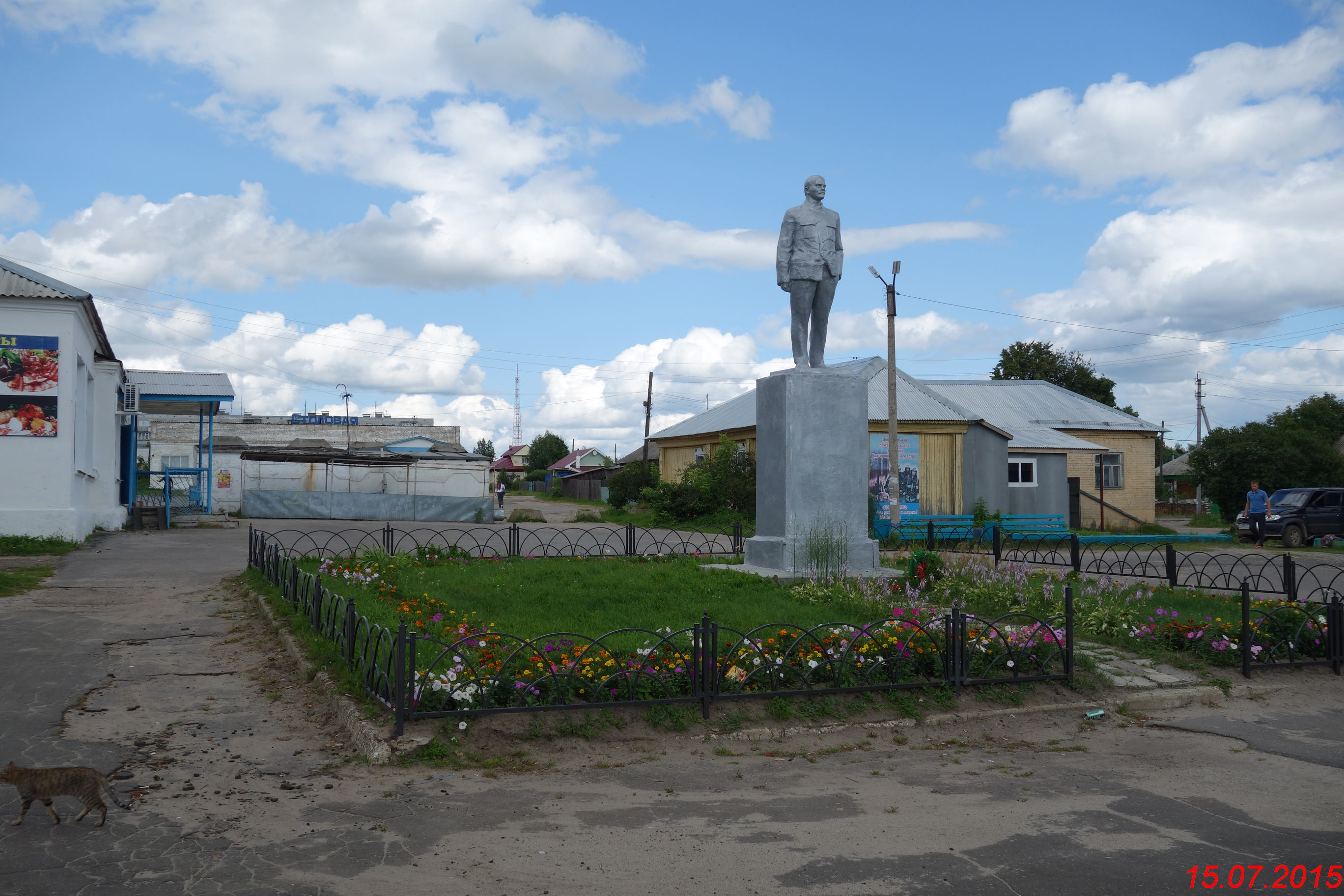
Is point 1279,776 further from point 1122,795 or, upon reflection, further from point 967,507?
point 967,507

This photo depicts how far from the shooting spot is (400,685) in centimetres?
579

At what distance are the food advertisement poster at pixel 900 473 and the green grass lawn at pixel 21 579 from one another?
18.9 metres

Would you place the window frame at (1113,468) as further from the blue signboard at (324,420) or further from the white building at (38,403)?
the blue signboard at (324,420)

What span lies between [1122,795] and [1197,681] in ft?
10.9

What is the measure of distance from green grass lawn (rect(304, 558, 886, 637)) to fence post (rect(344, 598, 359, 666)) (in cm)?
124

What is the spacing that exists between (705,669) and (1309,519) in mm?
24730

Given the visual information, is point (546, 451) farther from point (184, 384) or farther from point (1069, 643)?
point (1069, 643)

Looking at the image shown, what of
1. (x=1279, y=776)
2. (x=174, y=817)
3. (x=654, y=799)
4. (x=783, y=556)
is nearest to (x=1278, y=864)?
(x=1279, y=776)

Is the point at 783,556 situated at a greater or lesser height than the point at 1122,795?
greater

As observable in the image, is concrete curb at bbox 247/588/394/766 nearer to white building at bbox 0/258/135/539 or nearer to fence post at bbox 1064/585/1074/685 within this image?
fence post at bbox 1064/585/1074/685

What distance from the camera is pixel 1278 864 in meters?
4.27

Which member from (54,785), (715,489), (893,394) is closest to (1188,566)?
(893,394)

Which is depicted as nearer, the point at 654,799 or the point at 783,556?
the point at 654,799

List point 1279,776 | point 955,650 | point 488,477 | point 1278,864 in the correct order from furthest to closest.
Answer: point 488,477, point 955,650, point 1279,776, point 1278,864
